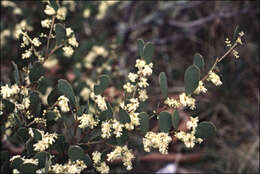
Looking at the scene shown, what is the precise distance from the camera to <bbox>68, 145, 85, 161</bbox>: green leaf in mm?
1000

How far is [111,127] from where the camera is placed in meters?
1.05

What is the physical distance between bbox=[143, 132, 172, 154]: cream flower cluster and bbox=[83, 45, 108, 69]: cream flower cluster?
1004 millimetres

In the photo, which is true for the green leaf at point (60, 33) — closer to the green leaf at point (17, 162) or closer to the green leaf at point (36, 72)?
the green leaf at point (36, 72)

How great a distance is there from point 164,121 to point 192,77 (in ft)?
0.50

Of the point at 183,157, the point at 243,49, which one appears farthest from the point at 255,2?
the point at 183,157

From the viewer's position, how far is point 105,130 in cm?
102

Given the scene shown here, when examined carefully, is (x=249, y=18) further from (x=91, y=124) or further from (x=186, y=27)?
(x=91, y=124)

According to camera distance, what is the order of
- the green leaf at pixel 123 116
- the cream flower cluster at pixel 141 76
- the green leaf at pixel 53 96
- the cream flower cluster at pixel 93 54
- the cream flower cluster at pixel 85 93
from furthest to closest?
the cream flower cluster at pixel 93 54
the cream flower cluster at pixel 85 93
the green leaf at pixel 53 96
the cream flower cluster at pixel 141 76
the green leaf at pixel 123 116

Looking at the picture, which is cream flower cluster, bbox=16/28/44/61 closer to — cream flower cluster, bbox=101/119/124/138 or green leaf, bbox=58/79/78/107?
green leaf, bbox=58/79/78/107

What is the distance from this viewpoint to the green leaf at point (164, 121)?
0.97 metres

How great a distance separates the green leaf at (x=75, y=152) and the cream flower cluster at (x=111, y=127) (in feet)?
0.26

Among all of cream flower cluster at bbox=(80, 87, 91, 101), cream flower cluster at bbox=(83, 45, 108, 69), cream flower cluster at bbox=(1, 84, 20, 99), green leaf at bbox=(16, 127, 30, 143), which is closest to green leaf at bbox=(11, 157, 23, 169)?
green leaf at bbox=(16, 127, 30, 143)

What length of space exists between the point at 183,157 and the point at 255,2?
1346mm

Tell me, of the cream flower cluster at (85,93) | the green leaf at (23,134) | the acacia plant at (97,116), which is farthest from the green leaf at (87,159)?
the cream flower cluster at (85,93)
